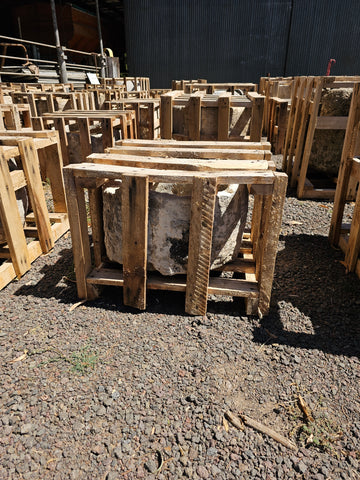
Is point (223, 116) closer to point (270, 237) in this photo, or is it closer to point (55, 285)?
point (270, 237)

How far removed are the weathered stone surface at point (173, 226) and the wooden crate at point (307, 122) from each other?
3.41 metres

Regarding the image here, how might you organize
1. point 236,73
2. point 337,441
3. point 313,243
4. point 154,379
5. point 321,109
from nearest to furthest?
point 337,441 < point 154,379 < point 313,243 < point 321,109 < point 236,73

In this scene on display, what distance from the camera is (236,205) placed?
319cm

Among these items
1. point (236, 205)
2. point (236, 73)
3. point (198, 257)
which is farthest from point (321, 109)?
point (236, 73)

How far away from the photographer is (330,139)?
20.8 feet

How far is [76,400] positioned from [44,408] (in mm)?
211

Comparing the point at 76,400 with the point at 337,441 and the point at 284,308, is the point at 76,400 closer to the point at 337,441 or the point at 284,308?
the point at 337,441

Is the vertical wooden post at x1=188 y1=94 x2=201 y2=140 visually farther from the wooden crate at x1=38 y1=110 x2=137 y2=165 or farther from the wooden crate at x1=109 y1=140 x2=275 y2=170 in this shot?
the wooden crate at x1=109 y1=140 x2=275 y2=170

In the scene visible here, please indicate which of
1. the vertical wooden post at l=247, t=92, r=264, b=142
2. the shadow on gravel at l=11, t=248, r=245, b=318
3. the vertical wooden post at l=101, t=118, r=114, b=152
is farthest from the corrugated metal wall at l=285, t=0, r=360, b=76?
the shadow on gravel at l=11, t=248, r=245, b=318

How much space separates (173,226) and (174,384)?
1.32 m

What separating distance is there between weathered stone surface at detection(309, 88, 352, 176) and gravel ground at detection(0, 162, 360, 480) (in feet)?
11.7

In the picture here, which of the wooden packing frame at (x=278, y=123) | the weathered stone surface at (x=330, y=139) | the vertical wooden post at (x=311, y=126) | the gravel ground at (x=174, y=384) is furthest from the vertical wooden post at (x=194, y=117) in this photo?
the wooden packing frame at (x=278, y=123)

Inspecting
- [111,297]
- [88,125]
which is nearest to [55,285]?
[111,297]

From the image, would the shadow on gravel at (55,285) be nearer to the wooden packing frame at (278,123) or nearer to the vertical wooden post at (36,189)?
the vertical wooden post at (36,189)
